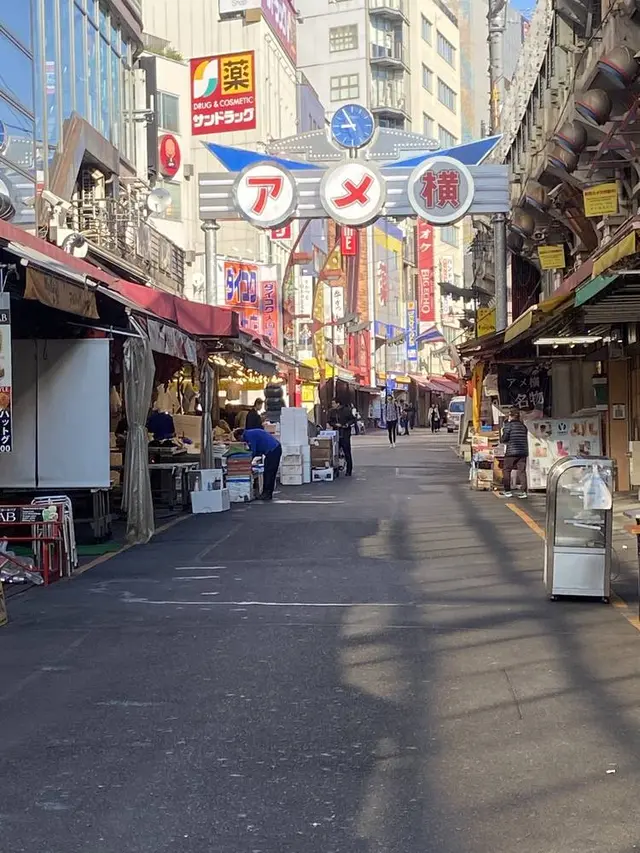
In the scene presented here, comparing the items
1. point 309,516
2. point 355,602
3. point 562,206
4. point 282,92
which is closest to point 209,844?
point 355,602

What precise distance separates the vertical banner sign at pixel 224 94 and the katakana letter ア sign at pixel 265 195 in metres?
16.1

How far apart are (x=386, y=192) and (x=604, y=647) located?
68.2ft

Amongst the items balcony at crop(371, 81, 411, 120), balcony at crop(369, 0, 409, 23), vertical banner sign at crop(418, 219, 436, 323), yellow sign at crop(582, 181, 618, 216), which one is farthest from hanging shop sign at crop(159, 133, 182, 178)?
balcony at crop(369, 0, 409, 23)

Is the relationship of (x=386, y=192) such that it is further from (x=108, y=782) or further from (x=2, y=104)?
(x=108, y=782)

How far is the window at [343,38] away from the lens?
90.1 m

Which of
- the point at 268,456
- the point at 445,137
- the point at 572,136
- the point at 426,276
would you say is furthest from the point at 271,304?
the point at 445,137

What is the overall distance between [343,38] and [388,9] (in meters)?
4.39

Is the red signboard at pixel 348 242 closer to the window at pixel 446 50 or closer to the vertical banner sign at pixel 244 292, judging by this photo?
the vertical banner sign at pixel 244 292

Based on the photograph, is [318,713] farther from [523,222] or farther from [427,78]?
[427,78]

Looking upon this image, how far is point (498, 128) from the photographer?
3594 cm

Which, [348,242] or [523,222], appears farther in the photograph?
[348,242]

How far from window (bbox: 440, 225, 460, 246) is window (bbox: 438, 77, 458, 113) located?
1154 cm

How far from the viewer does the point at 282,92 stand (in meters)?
53.7

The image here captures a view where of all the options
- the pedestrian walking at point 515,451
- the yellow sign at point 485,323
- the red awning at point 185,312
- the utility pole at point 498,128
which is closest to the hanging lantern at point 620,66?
the pedestrian walking at point 515,451
